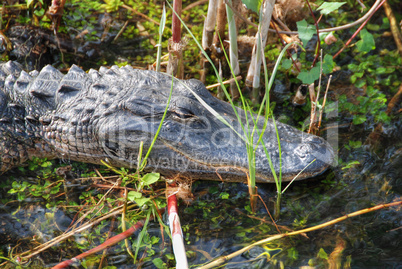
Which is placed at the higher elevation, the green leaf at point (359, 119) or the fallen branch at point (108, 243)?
the green leaf at point (359, 119)

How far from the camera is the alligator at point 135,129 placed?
281 centimetres

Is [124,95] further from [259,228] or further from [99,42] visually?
[99,42]

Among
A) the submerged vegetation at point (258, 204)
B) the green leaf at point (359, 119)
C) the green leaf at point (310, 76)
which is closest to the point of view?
the submerged vegetation at point (258, 204)

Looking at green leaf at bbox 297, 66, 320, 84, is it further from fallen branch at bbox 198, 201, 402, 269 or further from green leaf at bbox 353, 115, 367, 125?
fallen branch at bbox 198, 201, 402, 269

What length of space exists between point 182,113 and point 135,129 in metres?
0.41

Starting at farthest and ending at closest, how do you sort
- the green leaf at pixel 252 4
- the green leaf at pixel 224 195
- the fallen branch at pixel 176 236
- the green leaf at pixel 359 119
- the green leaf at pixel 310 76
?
the green leaf at pixel 359 119, the green leaf at pixel 310 76, the green leaf at pixel 224 195, the green leaf at pixel 252 4, the fallen branch at pixel 176 236

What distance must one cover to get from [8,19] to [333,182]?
4.28 metres

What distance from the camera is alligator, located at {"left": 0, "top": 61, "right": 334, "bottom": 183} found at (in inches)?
111

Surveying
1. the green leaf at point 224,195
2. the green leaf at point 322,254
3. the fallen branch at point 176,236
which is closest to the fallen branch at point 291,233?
the green leaf at point 322,254

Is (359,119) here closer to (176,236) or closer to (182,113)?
(182,113)

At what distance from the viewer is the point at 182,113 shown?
288 centimetres

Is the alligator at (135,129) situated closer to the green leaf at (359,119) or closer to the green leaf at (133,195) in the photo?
the green leaf at (133,195)

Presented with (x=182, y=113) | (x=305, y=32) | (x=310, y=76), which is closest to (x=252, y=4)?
(x=305, y=32)

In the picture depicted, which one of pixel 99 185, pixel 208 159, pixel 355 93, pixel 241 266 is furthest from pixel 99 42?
pixel 241 266
